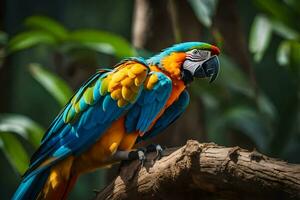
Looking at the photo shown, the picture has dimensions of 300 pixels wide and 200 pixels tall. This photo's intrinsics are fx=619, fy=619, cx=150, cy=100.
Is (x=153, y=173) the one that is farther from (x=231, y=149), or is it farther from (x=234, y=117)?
(x=234, y=117)

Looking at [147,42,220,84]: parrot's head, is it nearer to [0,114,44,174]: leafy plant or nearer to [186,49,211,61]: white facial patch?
[186,49,211,61]: white facial patch

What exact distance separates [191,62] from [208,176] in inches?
18.4

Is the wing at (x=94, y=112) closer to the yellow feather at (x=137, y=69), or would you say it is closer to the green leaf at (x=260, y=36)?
the yellow feather at (x=137, y=69)

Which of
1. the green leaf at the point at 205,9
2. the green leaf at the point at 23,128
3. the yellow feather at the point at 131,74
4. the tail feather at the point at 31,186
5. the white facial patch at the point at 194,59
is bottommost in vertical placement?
the green leaf at the point at 23,128

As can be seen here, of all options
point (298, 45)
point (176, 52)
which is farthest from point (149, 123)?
point (298, 45)

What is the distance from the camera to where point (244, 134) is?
277 centimetres

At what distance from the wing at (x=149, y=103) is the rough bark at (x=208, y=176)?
174 millimetres

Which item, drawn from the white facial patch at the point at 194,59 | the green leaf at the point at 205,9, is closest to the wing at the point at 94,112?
the white facial patch at the point at 194,59

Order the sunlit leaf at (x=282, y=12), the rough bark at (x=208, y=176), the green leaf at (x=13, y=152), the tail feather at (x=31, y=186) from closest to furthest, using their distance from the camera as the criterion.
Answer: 1. the rough bark at (x=208, y=176)
2. the tail feather at (x=31, y=186)
3. the green leaf at (x=13, y=152)
4. the sunlit leaf at (x=282, y=12)

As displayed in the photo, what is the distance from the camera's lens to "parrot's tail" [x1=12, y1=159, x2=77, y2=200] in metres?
1.58

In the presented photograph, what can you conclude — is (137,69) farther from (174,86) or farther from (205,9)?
(205,9)

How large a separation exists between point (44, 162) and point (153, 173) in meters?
0.35

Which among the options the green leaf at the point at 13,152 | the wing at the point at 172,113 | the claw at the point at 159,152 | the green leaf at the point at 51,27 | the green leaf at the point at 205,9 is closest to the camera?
the claw at the point at 159,152

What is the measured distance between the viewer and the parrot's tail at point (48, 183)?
5.19ft
